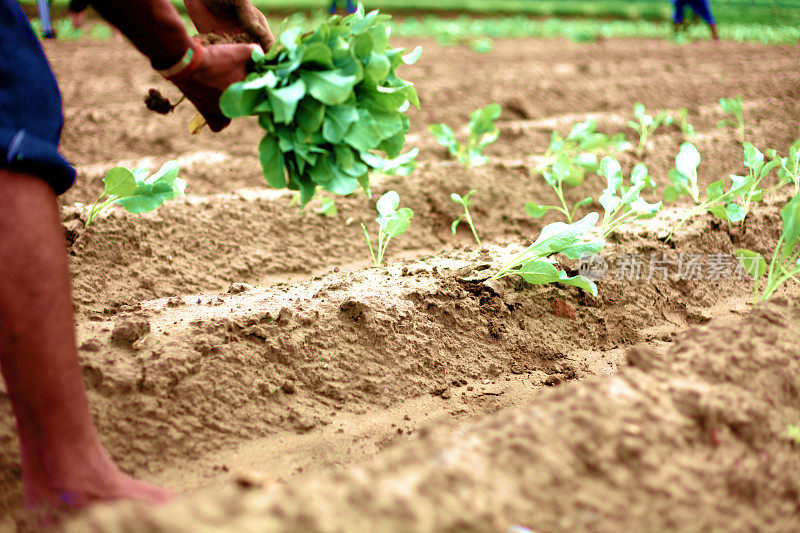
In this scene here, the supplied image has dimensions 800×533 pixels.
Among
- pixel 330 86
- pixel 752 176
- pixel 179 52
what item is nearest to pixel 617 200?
pixel 752 176

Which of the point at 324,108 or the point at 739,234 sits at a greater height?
the point at 324,108

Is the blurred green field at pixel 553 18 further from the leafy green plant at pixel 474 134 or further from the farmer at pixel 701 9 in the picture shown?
the leafy green plant at pixel 474 134

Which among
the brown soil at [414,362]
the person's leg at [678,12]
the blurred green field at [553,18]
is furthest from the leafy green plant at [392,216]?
the person's leg at [678,12]

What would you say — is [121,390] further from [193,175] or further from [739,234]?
[739,234]

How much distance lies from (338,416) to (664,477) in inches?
32.5

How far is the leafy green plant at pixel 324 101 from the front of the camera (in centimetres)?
137

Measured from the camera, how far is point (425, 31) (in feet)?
29.5

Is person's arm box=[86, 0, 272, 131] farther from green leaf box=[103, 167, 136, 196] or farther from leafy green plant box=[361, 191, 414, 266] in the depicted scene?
leafy green plant box=[361, 191, 414, 266]

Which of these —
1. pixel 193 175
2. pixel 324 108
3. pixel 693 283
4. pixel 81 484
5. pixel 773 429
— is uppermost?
pixel 324 108

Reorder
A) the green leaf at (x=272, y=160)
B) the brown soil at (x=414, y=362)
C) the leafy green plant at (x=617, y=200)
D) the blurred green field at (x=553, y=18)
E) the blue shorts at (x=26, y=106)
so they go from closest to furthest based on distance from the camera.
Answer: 1. the brown soil at (x=414, y=362)
2. the blue shorts at (x=26, y=106)
3. the green leaf at (x=272, y=160)
4. the leafy green plant at (x=617, y=200)
5. the blurred green field at (x=553, y=18)

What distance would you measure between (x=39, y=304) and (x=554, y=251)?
1.39 meters

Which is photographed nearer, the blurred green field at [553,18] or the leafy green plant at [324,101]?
the leafy green plant at [324,101]

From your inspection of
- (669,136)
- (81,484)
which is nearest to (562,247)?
(81,484)

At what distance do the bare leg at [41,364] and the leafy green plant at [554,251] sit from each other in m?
1.23
